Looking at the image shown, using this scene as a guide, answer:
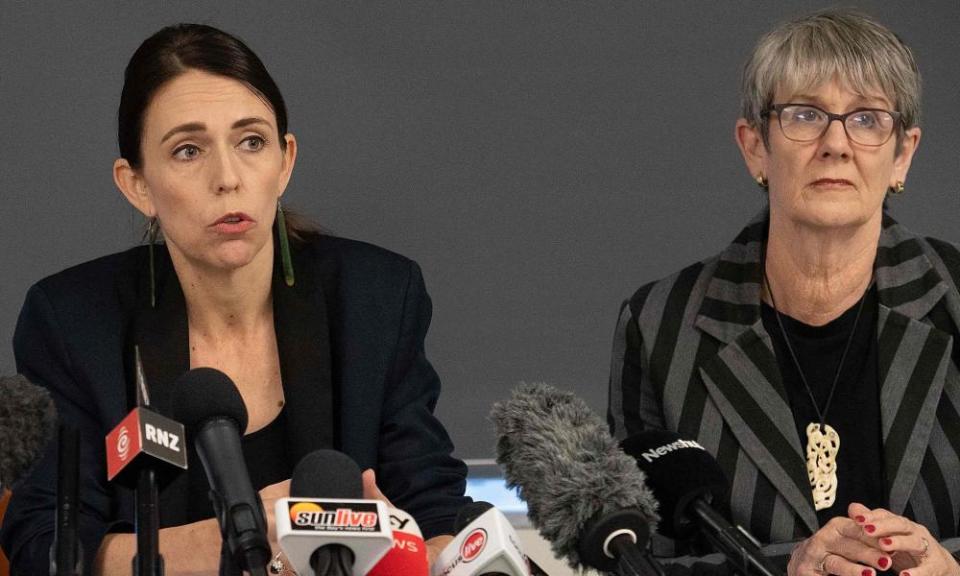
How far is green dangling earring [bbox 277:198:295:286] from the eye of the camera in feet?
9.49

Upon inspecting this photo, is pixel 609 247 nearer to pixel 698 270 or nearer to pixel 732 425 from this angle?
pixel 698 270

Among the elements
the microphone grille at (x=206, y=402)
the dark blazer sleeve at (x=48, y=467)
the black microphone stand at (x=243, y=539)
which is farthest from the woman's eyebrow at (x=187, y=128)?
the black microphone stand at (x=243, y=539)

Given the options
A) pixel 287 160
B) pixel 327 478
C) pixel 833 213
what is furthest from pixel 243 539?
pixel 833 213

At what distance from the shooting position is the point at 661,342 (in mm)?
2869

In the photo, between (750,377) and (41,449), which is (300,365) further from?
(750,377)

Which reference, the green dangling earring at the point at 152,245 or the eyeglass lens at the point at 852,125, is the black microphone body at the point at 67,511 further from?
the eyeglass lens at the point at 852,125

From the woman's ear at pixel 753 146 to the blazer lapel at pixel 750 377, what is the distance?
0.43 feet

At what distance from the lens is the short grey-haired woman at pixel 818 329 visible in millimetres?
2721

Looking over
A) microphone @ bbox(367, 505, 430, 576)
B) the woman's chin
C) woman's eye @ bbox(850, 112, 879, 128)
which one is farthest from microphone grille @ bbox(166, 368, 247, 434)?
woman's eye @ bbox(850, 112, 879, 128)

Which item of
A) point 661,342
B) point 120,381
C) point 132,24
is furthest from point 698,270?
point 132,24

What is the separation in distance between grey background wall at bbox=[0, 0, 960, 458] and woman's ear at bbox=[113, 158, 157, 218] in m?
0.62

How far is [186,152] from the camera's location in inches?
108

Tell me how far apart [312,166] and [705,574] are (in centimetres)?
144

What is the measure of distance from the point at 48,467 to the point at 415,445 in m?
0.65
